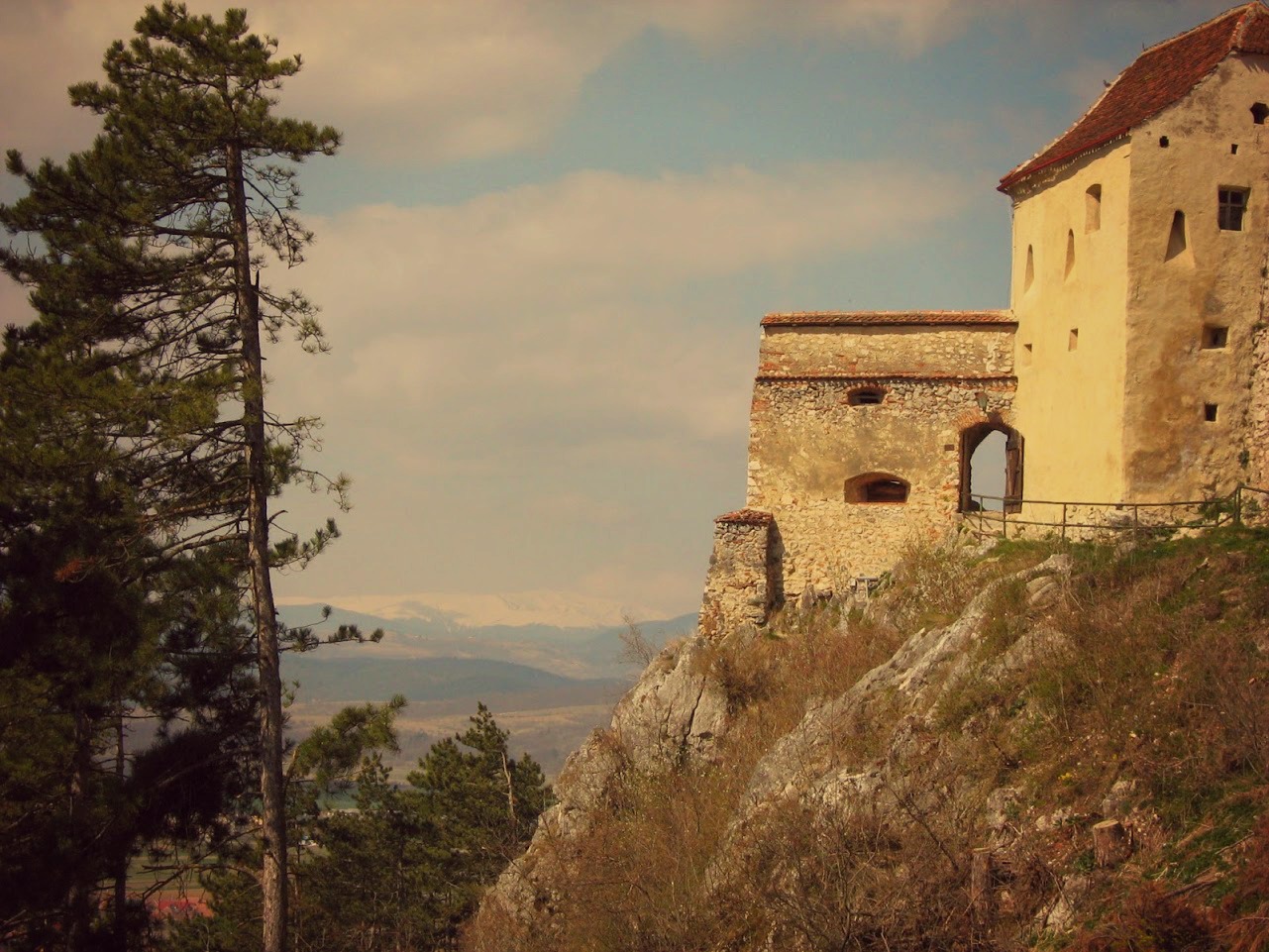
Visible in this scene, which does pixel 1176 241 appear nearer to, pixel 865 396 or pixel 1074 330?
pixel 1074 330

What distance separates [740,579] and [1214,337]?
9529mm

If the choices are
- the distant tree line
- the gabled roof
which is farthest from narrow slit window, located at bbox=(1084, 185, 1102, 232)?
the distant tree line

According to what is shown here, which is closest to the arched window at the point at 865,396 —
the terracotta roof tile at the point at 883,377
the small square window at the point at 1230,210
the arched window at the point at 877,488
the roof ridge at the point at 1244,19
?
the terracotta roof tile at the point at 883,377

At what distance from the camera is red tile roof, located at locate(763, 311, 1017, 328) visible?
25.0 m

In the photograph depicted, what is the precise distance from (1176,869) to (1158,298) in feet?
36.1

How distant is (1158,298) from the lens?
67.5 ft

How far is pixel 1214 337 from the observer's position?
67.9ft

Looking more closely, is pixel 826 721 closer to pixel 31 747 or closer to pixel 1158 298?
pixel 1158 298

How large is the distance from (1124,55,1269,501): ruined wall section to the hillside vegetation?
2564 millimetres

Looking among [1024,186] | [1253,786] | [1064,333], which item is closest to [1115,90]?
[1024,186]

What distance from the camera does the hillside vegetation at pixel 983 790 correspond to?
42.6 ft

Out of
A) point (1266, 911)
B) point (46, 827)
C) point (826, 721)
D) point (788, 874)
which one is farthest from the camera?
point (826, 721)

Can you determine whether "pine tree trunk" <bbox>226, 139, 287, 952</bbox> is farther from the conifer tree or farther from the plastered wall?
the plastered wall

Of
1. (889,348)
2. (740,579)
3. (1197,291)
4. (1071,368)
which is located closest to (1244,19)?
(1197,291)
